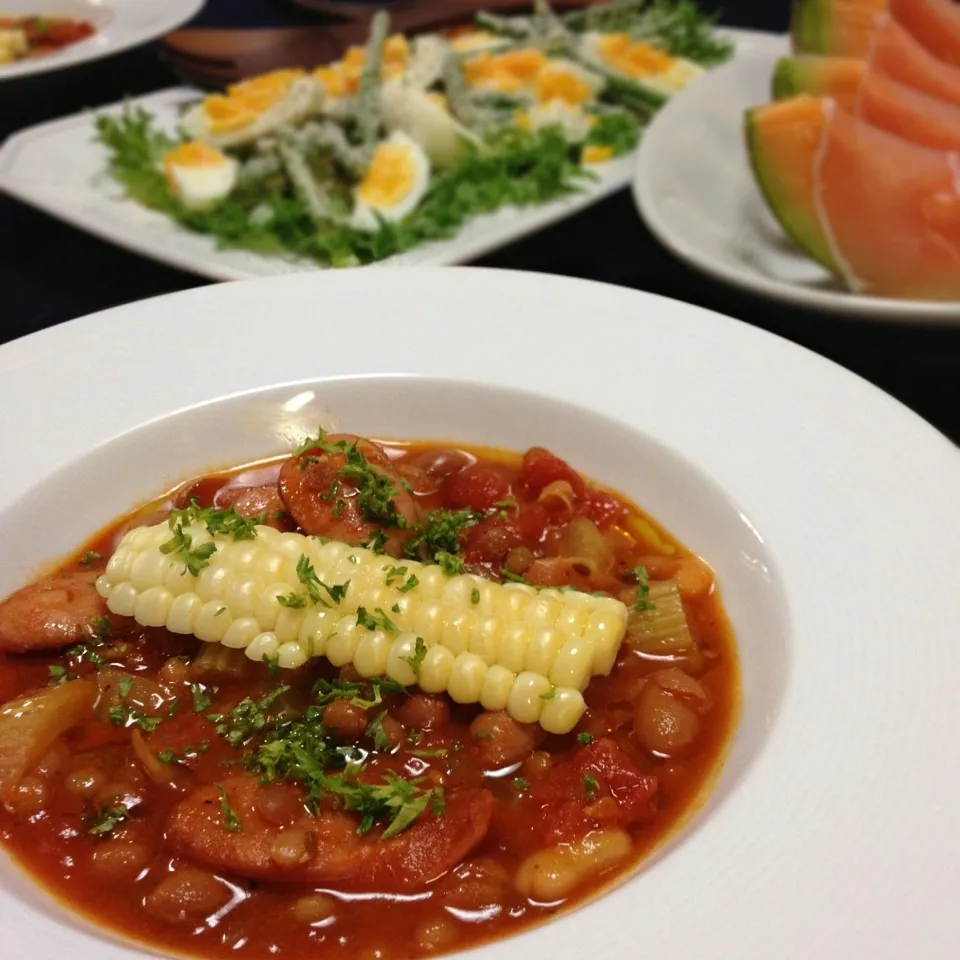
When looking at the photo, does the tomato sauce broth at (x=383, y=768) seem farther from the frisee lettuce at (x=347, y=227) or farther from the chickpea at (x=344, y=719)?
the frisee lettuce at (x=347, y=227)

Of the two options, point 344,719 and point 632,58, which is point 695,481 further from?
point 632,58

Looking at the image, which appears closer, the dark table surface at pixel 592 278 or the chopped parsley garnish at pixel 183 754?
the chopped parsley garnish at pixel 183 754

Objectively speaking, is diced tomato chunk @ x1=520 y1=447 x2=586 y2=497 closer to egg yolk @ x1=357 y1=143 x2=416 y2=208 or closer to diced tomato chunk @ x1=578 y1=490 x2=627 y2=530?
diced tomato chunk @ x1=578 y1=490 x2=627 y2=530

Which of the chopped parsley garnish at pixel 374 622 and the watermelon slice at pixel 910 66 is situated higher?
the watermelon slice at pixel 910 66

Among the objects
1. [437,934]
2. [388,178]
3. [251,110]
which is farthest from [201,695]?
[251,110]

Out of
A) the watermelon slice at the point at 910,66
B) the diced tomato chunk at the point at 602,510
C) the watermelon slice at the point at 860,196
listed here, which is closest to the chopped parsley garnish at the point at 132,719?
the diced tomato chunk at the point at 602,510

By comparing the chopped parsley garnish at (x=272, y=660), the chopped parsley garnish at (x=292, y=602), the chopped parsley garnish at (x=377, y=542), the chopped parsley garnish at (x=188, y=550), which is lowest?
the chopped parsley garnish at (x=272, y=660)
